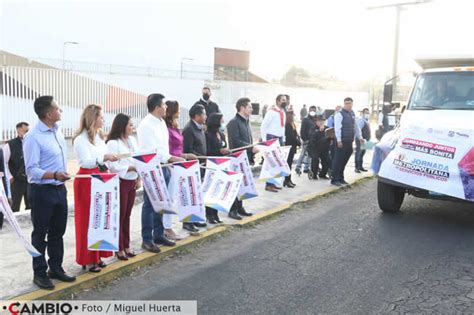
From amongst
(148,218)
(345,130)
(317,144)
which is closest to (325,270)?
(148,218)

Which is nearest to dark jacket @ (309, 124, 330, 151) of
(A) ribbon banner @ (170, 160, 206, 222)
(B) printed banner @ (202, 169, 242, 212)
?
(B) printed banner @ (202, 169, 242, 212)

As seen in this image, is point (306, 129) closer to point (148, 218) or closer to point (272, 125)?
point (272, 125)

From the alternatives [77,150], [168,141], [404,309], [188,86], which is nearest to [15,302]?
[77,150]

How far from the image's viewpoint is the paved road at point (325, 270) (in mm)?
4555

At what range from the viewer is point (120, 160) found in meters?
5.19

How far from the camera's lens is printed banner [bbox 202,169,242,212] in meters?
6.19

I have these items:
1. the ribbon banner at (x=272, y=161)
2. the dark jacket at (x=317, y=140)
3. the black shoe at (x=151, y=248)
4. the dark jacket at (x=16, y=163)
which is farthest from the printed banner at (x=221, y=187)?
the dark jacket at (x=317, y=140)

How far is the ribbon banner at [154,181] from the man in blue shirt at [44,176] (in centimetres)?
89

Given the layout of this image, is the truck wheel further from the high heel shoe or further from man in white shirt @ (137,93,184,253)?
the high heel shoe

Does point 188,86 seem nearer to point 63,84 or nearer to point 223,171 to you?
point 63,84

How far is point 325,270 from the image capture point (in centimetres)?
539

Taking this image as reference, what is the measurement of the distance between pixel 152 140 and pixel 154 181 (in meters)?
0.49

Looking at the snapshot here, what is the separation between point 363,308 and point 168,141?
2959 mm

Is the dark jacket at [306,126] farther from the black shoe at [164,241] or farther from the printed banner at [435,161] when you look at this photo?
the black shoe at [164,241]
